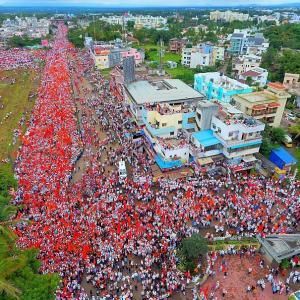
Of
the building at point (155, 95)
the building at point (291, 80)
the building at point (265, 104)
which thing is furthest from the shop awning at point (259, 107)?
the building at point (291, 80)

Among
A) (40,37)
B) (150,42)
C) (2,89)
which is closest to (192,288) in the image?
(2,89)

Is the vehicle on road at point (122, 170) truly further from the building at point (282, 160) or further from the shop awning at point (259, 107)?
the shop awning at point (259, 107)

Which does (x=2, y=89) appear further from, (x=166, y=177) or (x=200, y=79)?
(x=166, y=177)

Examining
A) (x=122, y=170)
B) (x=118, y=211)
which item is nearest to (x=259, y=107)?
(x=122, y=170)

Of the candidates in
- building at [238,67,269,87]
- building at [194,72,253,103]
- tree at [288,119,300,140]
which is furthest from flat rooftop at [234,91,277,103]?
building at [238,67,269,87]

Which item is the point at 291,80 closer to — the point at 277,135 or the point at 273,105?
the point at 273,105

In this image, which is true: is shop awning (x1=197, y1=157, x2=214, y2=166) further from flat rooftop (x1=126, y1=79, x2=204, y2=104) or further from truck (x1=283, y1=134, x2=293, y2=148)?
truck (x1=283, y1=134, x2=293, y2=148)
